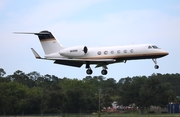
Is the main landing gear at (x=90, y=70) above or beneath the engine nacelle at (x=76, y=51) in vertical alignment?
beneath

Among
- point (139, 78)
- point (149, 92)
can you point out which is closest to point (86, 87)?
point (139, 78)

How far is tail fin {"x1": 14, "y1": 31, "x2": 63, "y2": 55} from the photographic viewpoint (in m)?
60.1

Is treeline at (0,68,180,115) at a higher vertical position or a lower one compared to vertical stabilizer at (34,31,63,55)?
lower

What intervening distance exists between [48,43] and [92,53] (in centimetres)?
702

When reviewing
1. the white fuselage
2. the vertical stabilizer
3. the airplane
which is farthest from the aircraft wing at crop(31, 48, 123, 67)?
the vertical stabilizer

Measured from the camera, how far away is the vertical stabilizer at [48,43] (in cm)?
6010

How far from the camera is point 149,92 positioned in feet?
308

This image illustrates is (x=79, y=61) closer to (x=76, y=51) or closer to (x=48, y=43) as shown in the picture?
(x=76, y=51)

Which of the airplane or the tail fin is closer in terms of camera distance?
the airplane

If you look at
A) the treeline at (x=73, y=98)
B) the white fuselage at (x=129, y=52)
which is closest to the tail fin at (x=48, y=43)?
the white fuselage at (x=129, y=52)

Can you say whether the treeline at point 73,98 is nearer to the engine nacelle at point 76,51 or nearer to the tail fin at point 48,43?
the tail fin at point 48,43

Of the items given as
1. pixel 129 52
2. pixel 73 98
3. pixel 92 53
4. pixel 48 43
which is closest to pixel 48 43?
pixel 48 43

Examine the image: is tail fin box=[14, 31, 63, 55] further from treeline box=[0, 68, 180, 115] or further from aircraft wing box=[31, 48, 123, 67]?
treeline box=[0, 68, 180, 115]

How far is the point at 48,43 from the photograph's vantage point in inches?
2372
